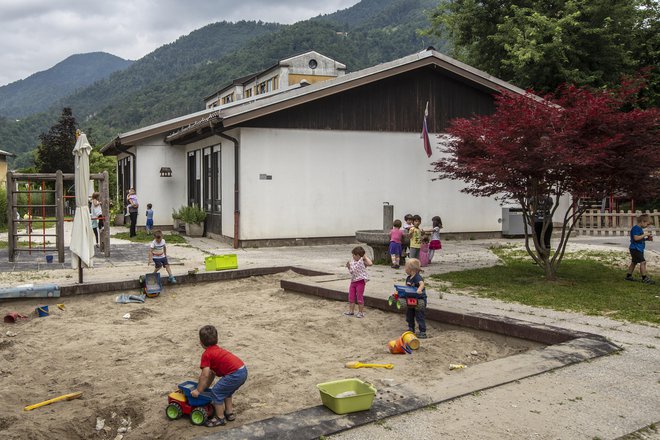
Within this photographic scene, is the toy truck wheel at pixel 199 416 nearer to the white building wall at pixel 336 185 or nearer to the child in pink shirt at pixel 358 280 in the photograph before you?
the child in pink shirt at pixel 358 280

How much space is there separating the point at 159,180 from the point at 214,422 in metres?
20.1

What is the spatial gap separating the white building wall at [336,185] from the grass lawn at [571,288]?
574 centimetres

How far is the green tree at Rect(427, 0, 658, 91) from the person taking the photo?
28234mm

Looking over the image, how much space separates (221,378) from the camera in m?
5.05

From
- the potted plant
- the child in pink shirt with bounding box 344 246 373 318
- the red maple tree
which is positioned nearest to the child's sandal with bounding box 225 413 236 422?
the child in pink shirt with bounding box 344 246 373 318

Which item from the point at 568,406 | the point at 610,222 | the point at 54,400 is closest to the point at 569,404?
the point at 568,406

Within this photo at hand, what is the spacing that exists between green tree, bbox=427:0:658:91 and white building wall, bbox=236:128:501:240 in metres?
11.1

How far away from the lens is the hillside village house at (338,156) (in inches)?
692

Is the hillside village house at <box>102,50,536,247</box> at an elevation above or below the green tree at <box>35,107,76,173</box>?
below

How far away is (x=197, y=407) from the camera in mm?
4930

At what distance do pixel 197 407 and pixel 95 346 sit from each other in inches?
123

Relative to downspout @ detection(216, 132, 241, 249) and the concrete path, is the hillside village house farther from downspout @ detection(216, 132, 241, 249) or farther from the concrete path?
the concrete path

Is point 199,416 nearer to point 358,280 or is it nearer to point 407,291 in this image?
point 407,291

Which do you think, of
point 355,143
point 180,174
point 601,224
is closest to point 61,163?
point 180,174
